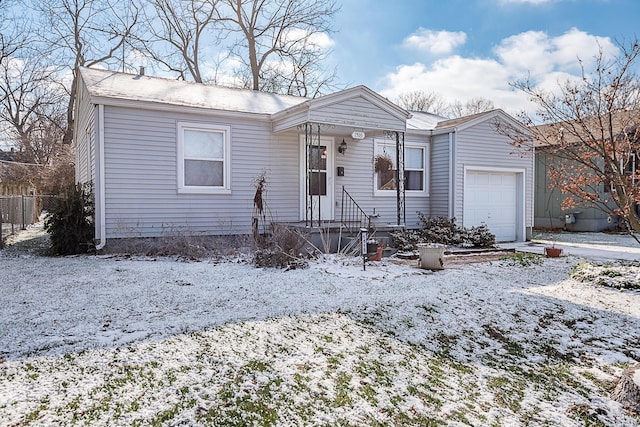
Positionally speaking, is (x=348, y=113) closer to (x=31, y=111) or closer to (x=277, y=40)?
(x=277, y=40)

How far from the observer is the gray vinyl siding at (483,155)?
11.8 metres

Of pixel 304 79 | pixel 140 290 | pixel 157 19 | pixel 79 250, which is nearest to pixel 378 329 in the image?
pixel 140 290

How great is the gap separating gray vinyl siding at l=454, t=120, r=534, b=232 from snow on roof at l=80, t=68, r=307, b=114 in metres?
4.95

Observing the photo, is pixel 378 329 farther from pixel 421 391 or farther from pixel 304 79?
pixel 304 79

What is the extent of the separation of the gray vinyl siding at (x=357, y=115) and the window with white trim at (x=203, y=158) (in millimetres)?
2180

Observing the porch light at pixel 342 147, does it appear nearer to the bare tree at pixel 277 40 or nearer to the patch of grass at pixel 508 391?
the patch of grass at pixel 508 391

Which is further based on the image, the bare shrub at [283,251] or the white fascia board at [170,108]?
the white fascia board at [170,108]

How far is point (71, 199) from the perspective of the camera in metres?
8.43

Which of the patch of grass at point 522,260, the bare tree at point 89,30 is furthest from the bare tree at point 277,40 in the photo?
the patch of grass at point 522,260

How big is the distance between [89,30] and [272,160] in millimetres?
18030

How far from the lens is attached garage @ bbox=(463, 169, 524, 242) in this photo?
12.2m

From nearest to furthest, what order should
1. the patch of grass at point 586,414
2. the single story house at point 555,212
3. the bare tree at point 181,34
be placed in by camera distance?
the patch of grass at point 586,414 → the single story house at point 555,212 → the bare tree at point 181,34

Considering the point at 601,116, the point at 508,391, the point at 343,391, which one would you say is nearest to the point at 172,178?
the point at 343,391

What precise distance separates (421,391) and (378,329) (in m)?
1.17
